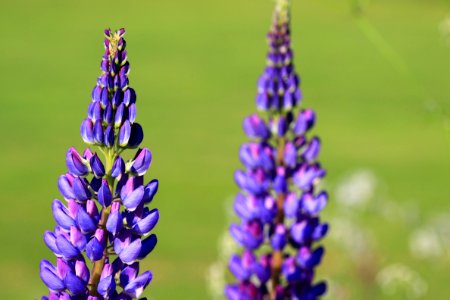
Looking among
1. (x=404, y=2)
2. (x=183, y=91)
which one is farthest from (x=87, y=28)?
(x=404, y=2)

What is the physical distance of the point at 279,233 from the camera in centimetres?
301

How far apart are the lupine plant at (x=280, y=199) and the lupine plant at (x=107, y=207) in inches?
31.3

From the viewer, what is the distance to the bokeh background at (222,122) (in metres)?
6.03

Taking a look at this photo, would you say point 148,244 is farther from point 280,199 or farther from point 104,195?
point 280,199

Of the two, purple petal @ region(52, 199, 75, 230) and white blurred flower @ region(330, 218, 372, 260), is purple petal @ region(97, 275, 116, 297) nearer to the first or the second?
purple petal @ region(52, 199, 75, 230)

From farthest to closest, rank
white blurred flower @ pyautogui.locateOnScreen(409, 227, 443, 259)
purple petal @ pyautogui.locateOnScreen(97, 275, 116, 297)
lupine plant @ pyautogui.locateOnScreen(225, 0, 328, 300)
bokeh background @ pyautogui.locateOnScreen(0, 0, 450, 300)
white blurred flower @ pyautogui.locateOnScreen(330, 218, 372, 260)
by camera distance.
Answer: bokeh background @ pyautogui.locateOnScreen(0, 0, 450, 300), white blurred flower @ pyautogui.locateOnScreen(330, 218, 372, 260), white blurred flower @ pyautogui.locateOnScreen(409, 227, 443, 259), lupine plant @ pyautogui.locateOnScreen(225, 0, 328, 300), purple petal @ pyautogui.locateOnScreen(97, 275, 116, 297)

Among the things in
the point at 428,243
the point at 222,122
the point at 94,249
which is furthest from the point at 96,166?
the point at 222,122

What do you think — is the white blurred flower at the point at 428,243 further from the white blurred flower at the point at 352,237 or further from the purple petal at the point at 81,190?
the purple petal at the point at 81,190

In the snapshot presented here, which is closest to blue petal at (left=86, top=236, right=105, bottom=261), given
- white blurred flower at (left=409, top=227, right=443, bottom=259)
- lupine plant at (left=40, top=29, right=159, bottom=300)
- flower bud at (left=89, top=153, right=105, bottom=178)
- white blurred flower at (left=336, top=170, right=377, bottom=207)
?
lupine plant at (left=40, top=29, right=159, bottom=300)

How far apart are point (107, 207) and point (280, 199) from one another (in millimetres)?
957

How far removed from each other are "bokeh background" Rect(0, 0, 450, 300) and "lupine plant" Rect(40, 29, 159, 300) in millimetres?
1564

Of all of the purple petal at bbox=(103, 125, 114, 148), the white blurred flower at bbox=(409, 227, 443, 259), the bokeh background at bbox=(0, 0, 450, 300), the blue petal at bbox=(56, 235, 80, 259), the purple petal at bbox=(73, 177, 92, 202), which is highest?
the bokeh background at bbox=(0, 0, 450, 300)

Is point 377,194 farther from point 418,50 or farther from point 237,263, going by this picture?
point 418,50

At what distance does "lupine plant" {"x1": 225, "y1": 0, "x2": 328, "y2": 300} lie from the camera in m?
2.99
